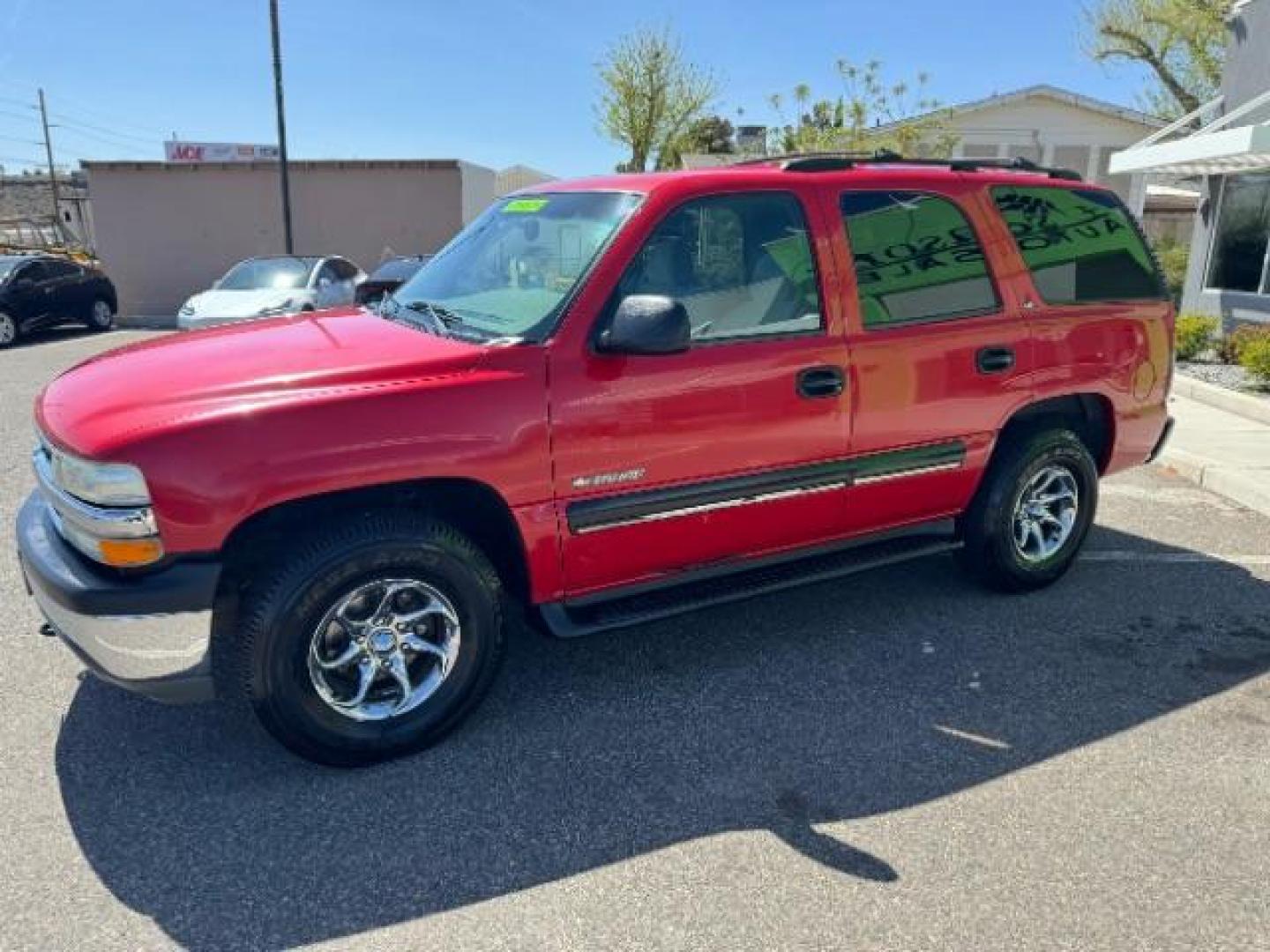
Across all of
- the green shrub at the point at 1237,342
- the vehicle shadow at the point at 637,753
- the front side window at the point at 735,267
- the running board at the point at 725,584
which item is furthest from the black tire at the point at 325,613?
the green shrub at the point at 1237,342

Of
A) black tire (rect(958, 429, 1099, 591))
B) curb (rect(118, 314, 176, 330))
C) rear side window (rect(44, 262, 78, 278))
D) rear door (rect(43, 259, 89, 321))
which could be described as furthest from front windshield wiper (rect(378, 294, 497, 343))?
curb (rect(118, 314, 176, 330))

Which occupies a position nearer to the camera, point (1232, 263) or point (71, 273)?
point (1232, 263)

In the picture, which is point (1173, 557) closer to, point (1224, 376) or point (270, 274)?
point (1224, 376)

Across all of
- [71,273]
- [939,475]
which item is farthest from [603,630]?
[71,273]

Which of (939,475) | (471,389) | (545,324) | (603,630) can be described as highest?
(545,324)

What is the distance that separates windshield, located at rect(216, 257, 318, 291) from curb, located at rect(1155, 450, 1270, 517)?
36.8 feet

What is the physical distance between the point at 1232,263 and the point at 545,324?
13.8 meters

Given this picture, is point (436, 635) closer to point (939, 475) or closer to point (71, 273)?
point (939, 475)

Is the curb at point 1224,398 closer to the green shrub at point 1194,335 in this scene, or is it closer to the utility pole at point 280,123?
the green shrub at point 1194,335

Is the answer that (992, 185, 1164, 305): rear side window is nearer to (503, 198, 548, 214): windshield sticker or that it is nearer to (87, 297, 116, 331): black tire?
(503, 198, 548, 214): windshield sticker

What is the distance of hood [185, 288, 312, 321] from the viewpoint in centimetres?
1241

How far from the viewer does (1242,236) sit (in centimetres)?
1305

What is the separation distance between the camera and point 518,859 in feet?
8.64

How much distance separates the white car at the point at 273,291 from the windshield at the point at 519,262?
9.09 m
